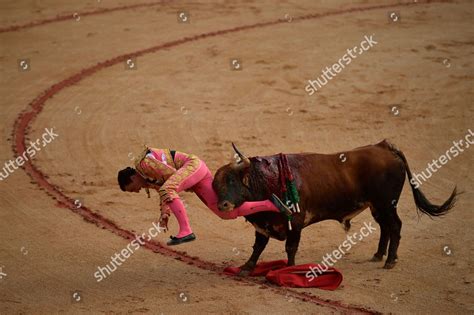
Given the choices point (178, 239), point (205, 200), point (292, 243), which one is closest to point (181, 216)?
point (178, 239)

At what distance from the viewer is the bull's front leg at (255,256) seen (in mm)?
11102

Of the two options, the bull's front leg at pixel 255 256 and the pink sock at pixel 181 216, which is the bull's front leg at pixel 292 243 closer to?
the bull's front leg at pixel 255 256

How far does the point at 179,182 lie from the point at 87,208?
3.03 m

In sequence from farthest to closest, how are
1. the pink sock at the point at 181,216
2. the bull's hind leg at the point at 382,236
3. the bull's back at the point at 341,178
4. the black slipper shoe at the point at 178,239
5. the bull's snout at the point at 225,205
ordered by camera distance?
the bull's hind leg at the point at 382,236 < the bull's back at the point at 341,178 < the bull's snout at the point at 225,205 < the pink sock at the point at 181,216 < the black slipper shoe at the point at 178,239

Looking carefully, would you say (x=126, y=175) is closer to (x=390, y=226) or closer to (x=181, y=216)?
(x=181, y=216)

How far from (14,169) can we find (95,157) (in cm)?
125

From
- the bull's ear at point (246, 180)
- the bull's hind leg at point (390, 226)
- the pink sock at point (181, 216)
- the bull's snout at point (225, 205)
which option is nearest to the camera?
the pink sock at point (181, 216)

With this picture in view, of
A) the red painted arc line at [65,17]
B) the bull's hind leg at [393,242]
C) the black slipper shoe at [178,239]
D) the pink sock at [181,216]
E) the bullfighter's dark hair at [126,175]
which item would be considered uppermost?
the red painted arc line at [65,17]

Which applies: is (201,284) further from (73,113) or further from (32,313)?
(73,113)

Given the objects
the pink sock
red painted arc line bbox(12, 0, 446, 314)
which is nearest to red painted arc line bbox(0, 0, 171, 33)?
red painted arc line bbox(12, 0, 446, 314)

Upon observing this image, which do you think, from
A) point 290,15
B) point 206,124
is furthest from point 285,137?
point 290,15

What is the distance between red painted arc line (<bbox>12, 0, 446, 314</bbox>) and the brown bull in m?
0.59

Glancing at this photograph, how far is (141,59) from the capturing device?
63.1 feet

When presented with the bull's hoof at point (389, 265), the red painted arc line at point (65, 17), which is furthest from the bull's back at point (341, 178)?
the red painted arc line at point (65, 17)
